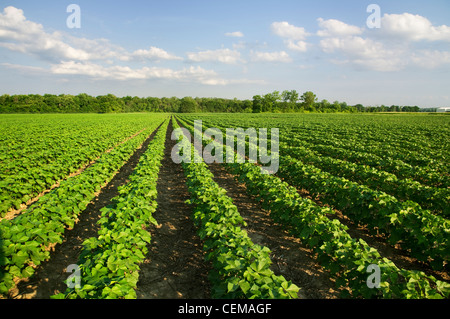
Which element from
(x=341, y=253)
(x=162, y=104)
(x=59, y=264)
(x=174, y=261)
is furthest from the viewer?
(x=162, y=104)

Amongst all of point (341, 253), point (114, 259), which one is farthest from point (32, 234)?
point (341, 253)

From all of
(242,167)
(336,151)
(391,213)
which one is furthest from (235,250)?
(336,151)

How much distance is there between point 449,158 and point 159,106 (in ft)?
466

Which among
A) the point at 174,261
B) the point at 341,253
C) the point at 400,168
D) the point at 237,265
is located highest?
the point at 400,168

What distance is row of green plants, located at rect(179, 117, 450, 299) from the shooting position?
2986mm

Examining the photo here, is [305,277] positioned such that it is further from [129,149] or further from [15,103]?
[15,103]

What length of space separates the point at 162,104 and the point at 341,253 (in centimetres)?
14757

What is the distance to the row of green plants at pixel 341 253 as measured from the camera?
2.99 metres

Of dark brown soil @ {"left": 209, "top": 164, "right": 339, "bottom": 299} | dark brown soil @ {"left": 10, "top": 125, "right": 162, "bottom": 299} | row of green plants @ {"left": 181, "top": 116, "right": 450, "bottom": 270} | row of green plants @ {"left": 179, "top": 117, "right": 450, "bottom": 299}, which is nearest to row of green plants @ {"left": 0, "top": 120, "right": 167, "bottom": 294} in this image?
dark brown soil @ {"left": 10, "top": 125, "right": 162, "bottom": 299}

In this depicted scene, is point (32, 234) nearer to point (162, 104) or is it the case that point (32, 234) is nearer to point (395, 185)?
point (395, 185)

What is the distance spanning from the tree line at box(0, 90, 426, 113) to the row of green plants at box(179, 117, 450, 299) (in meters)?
110

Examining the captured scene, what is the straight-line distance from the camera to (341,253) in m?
3.74

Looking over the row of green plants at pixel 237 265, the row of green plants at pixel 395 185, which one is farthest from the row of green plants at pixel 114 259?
the row of green plants at pixel 395 185

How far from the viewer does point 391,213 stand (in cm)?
509
